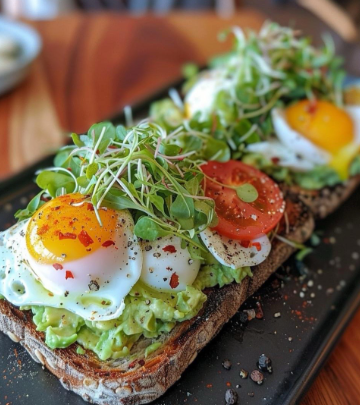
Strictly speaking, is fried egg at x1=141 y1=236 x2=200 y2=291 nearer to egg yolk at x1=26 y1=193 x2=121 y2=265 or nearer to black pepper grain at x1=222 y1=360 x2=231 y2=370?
egg yolk at x1=26 y1=193 x2=121 y2=265

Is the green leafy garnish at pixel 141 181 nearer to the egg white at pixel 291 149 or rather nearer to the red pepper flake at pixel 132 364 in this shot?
the red pepper flake at pixel 132 364

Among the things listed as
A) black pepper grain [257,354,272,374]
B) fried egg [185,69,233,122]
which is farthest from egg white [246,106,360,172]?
black pepper grain [257,354,272,374]

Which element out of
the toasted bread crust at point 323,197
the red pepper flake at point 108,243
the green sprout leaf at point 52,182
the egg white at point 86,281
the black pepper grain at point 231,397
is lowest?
the black pepper grain at point 231,397

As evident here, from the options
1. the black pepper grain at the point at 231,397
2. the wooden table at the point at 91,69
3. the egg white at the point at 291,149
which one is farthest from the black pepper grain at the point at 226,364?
the wooden table at the point at 91,69

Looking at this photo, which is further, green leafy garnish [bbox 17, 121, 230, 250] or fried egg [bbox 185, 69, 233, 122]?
fried egg [bbox 185, 69, 233, 122]

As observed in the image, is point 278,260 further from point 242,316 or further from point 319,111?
point 319,111

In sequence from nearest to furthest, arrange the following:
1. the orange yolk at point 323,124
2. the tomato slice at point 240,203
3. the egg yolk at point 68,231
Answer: the egg yolk at point 68,231 → the tomato slice at point 240,203 → the orange yolk at point 323,124
